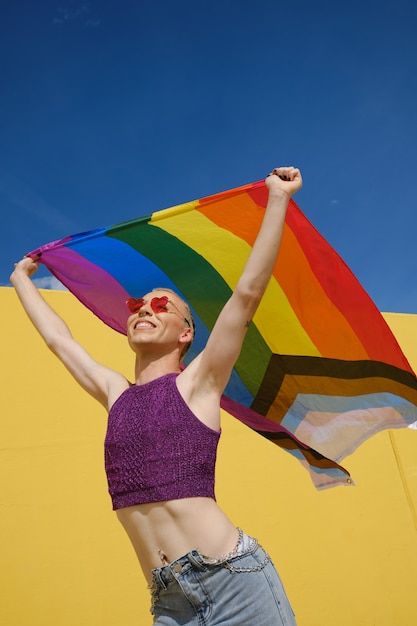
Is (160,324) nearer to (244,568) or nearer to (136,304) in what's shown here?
(136,304)

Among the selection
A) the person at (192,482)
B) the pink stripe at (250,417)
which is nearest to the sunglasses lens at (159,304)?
the person at (192,482)

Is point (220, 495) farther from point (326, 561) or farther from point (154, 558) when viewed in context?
point (154, 558)

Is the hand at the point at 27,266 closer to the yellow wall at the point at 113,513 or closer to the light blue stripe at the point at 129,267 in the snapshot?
the light blue stripe at the point at 129,267

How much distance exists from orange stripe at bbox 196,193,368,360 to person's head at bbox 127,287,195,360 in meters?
0.54

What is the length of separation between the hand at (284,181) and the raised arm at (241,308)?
5 cm

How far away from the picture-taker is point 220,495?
328 centimetres

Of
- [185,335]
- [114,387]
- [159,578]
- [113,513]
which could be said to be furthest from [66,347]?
[113,513]

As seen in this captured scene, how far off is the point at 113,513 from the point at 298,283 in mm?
1716

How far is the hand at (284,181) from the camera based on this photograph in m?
1.41

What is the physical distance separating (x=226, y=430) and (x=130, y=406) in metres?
2.27

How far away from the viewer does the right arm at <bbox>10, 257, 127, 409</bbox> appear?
1583 mm

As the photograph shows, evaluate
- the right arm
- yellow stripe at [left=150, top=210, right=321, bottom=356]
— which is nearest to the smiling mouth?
the right arm

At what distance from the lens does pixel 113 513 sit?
2.95m

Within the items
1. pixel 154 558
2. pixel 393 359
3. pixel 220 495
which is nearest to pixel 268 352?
pixel 393 359
